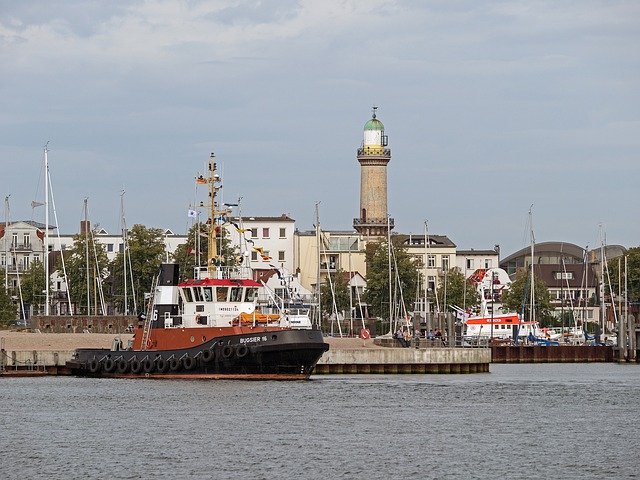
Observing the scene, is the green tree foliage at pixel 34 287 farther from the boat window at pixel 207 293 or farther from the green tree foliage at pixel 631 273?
the boat window at pixel 207 293

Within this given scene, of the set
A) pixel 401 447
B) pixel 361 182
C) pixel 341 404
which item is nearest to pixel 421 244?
pixel 361 182

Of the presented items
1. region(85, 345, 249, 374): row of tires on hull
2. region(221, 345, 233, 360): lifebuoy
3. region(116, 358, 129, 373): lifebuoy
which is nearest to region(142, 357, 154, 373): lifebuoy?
region(85, 345, 249, 374): row of tires on hull

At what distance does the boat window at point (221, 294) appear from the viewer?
267ft

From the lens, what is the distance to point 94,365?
86750 mm

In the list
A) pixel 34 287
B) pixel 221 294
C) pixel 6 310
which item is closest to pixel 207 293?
pixel 221 294

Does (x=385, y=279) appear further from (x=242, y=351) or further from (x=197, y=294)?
(x=242, y=351)

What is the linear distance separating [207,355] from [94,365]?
968cm

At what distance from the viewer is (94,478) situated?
154ft

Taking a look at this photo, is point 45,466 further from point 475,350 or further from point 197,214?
point 475,350

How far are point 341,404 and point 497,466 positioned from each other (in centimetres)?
2137

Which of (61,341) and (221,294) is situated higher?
(221,294)

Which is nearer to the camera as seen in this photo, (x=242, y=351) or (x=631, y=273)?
(x=242, y=351)

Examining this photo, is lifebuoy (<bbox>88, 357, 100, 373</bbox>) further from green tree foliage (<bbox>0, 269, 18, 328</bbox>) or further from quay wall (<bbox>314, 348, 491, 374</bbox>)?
green tree foliage (<bbox>0, 269, 18, 328</bbox>)

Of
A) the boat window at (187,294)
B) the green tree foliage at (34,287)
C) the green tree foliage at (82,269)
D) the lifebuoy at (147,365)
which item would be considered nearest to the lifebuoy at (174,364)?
the lifebuoy at (147,365)
